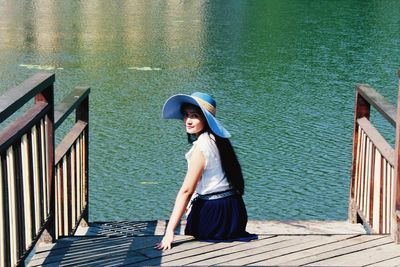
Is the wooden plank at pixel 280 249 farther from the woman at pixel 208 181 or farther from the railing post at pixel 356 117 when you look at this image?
the railing post at pixel 356 117

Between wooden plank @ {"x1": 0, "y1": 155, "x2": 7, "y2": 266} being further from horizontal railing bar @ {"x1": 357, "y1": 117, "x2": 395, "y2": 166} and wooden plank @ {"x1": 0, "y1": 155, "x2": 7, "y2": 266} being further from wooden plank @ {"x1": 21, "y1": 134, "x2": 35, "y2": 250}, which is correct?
horizontal railing bar @ {"x1": 357, "y1": 117, "x2": 395, "y2": 166}

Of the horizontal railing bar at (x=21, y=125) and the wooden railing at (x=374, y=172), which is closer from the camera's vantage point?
the horizontal railing bar at (x=21, y=125)

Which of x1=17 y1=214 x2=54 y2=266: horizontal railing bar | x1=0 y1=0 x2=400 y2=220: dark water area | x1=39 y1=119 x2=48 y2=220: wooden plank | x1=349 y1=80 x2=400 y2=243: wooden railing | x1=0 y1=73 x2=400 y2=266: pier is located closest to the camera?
x1=0 y1=73 x2=400 y2=266: pier

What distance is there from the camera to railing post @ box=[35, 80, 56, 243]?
12.2 feet

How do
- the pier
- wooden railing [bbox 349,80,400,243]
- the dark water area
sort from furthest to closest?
the dark water area
wooden railing [bbox 349,80,400,243]
the pier

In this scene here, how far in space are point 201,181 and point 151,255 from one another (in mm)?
402

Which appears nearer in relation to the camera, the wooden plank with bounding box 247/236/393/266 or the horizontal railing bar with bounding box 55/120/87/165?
the wooden plank with bounding box 247/236/393/266

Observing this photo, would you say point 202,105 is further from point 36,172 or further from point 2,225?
point 2,225

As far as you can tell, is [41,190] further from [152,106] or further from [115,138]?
[152,106]

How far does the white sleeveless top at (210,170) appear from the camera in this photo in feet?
12.4

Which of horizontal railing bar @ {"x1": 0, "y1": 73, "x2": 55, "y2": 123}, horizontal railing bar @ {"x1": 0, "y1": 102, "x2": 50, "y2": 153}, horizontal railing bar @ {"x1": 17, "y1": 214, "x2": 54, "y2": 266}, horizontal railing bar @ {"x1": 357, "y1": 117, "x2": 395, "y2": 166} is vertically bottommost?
horizontal railing bar @ {"x1": 17, "y1": 214, "x2": 54, "y2": 266}

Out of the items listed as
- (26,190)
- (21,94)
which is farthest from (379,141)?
(21,94)

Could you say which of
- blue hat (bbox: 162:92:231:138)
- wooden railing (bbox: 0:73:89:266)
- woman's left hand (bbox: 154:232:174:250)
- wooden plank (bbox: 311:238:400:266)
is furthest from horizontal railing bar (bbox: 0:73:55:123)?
wooden plank (bbox: 311:238:400:266)

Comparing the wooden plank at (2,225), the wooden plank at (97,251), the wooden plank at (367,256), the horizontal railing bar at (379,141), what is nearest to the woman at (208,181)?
the wooden plank at (97,251)
